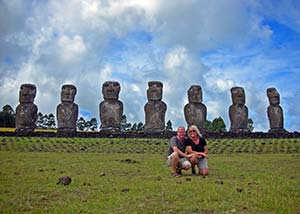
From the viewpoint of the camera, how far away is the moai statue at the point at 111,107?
95.7ft

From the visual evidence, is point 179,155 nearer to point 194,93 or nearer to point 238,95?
point 194,93

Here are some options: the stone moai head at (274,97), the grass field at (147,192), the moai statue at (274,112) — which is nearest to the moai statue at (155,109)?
the moai statue at (274,112)

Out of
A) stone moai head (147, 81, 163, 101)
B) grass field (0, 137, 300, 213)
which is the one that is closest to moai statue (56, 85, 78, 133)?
stone moai head (147, 81, 163, 101)

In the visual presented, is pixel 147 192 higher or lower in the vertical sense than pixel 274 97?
lower

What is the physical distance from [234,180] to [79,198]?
3.80 m

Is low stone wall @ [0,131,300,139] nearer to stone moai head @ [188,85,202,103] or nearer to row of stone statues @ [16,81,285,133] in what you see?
row of stone statues @ [16,81,285,133]

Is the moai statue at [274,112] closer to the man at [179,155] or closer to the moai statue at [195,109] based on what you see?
the moai statue at [195,109]

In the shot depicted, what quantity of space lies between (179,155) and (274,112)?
24088 mm

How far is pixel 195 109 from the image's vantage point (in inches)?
1190

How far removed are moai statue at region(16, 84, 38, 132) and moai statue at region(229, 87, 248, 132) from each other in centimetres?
1421

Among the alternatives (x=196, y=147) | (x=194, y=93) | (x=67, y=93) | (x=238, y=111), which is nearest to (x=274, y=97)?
(x=238, y=111)

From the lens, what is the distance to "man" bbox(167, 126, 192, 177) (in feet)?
32.0

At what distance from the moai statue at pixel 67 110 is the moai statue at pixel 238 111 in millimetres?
11466

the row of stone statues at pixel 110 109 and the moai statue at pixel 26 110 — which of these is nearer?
the moai statue at pixel 26 110
